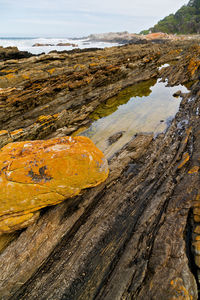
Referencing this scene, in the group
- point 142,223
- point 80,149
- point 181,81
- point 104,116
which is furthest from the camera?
point 181,81

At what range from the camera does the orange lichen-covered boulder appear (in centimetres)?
595

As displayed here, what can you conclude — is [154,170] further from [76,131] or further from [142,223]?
[76,131]

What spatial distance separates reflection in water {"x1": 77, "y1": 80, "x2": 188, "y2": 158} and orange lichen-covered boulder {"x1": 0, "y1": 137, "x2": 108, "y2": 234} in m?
4.19

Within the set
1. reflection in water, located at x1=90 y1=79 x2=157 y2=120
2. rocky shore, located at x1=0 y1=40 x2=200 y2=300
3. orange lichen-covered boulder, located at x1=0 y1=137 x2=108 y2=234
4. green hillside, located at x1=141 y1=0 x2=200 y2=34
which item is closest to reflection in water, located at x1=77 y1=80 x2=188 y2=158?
reflection in water, located at x1=90 y1=79 x2=157 y2=120

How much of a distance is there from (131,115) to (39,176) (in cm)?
1348

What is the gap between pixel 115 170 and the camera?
905 centimetres

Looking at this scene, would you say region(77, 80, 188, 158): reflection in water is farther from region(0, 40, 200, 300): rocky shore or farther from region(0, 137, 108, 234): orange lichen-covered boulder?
region(0, 137, 108, 234): orange lichen-covered boulder

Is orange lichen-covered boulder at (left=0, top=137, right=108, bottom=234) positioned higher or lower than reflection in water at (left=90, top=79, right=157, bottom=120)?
lower

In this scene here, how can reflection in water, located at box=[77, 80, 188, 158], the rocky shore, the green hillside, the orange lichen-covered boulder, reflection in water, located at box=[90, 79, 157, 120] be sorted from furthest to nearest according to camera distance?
the green hillside → reflection in water, located at box=[90, 79, 157, 120] → reflection in water, located at box=[77, 80, 188, 158] → the orange lichen-covered boulder → the rocky shore

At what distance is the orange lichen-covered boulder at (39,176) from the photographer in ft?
19.5

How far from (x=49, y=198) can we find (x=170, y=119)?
14.2 metres

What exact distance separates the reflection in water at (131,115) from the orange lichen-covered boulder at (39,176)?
419 centimetres

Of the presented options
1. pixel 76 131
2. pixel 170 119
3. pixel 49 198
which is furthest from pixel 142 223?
pixel 170 119

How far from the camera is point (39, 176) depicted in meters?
6.36
